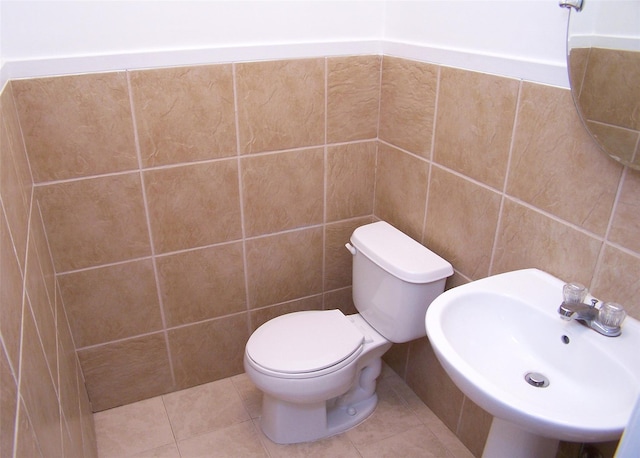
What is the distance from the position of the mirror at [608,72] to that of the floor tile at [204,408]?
1.52 m

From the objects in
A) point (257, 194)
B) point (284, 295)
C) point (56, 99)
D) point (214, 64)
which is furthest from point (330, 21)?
point (284, 295)

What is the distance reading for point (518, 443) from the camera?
1214mm

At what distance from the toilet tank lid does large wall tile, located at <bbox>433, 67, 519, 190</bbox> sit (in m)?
0.30

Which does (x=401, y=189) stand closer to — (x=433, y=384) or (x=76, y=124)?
(x=433, y=384)

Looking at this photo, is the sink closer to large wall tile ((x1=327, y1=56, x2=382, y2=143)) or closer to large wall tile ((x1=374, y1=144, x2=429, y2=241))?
large wall tile ((x1=374, y1=144, x2=429, y2=241))

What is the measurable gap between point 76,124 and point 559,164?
1351 millimetres

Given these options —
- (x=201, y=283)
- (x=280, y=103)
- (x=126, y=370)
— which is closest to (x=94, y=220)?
(x=201, y=283)

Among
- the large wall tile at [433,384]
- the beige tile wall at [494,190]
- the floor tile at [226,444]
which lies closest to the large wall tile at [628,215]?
the beige tile wall at [494,190]

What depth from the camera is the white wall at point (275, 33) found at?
1283mm

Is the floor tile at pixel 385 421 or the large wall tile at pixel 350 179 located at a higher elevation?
the large wall tile at pixel 350 179

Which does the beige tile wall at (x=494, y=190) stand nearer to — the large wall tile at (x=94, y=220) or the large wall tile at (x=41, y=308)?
the large wall tile at (x=94, y=220)

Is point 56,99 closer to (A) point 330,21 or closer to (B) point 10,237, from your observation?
(B) point 10,237

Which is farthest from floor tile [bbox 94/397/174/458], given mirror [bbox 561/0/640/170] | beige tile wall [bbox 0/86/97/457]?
mirror [bbox 561/0/640/170]

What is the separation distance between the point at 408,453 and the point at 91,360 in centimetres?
118
